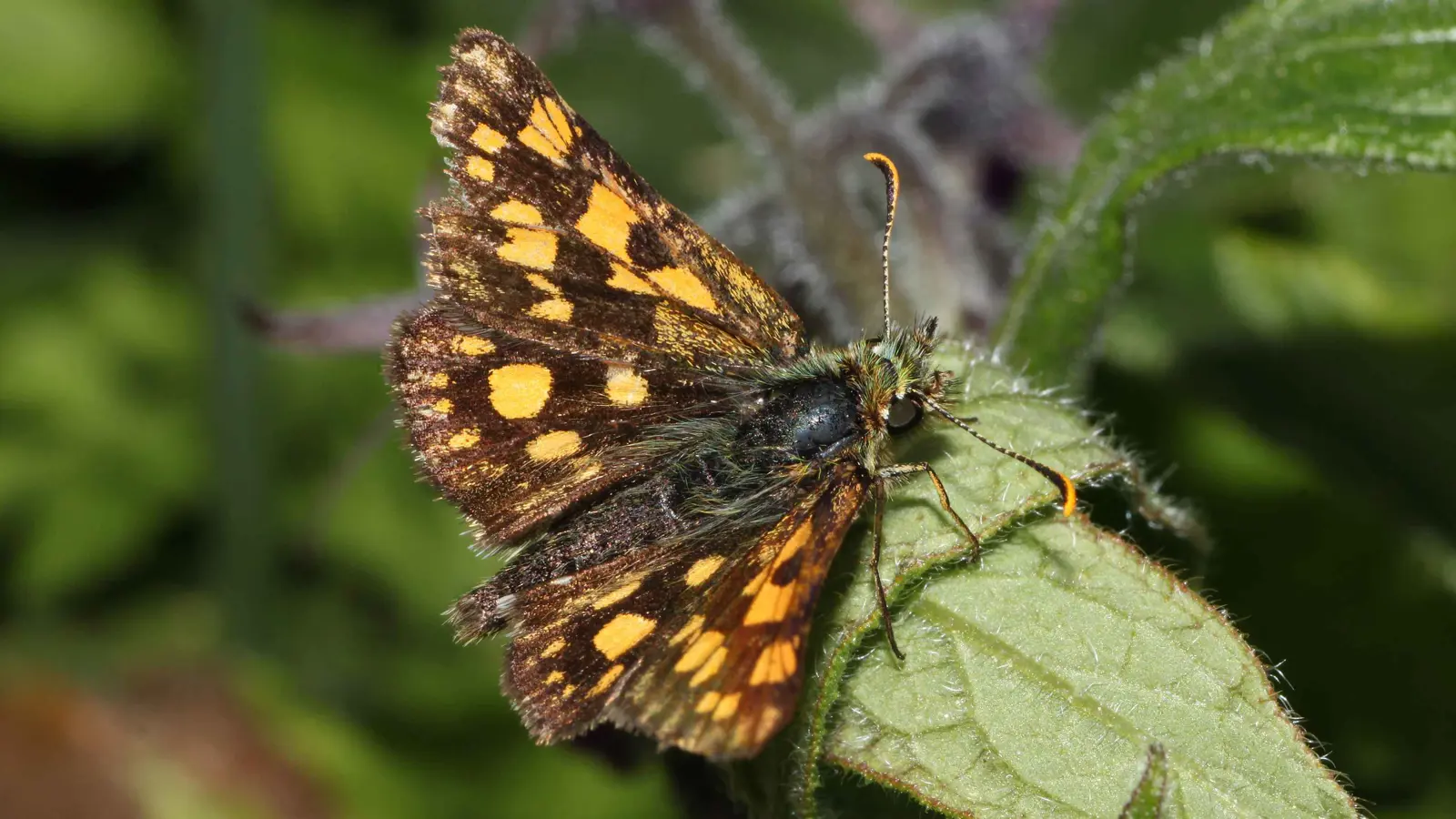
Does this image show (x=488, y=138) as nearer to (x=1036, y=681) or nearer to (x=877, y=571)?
(x=877, y=571)

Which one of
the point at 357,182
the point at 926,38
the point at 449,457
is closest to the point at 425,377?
the point at 449,457

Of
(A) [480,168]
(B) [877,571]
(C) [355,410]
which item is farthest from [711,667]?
(C) [355,410]

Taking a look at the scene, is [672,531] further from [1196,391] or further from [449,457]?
[1196,391]

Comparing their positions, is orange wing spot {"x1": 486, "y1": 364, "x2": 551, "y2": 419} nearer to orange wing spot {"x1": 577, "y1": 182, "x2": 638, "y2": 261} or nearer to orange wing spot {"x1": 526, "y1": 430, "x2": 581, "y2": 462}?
orange wing spot {"x1": 526, "y1": 430, "x2": 581, "y2": 462}

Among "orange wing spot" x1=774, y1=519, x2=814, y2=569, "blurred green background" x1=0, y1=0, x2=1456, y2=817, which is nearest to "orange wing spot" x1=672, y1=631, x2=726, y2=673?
"orange wing spot" x1=774, y1=519, x2=814, y2=569

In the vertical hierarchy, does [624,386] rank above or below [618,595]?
above

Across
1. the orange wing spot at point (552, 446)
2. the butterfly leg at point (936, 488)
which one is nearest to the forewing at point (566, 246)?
the orange wing spot at point (552, 446)
